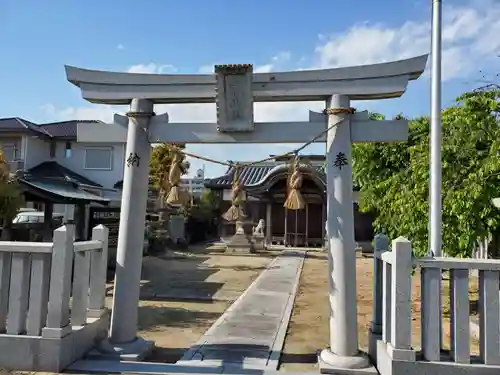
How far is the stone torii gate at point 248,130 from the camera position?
4.98 metres

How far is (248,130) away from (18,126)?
71.1ft

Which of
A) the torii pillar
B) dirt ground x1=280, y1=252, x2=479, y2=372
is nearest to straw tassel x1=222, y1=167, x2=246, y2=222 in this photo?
dirt ground x1=280, y1=252, x2=479, y2=372

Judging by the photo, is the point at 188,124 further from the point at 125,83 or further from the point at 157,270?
the point at 157,270

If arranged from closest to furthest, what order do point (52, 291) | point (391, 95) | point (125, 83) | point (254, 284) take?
point (52, 291)
point (391, 95)
point (125, 83)
point (254, 284)

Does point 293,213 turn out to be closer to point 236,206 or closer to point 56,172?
point 236,206

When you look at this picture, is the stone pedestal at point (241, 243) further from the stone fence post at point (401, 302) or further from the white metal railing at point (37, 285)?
the stone fence post at point (401, 302)

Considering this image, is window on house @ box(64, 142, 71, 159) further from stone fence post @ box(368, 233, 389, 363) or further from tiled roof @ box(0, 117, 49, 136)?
stone fence post @ box(368, 233, 389, 363)

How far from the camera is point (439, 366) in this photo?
429cm

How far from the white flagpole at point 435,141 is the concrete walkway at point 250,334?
8.39 feet

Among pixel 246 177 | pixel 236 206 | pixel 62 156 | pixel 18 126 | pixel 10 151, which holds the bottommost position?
pixel 236 206

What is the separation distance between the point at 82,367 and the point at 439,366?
12.4ft

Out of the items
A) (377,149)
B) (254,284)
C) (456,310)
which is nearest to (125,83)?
(456,310)

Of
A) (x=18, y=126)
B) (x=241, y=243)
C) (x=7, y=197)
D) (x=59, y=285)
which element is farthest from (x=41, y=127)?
(x=59, y=285)

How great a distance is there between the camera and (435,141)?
550 cm
